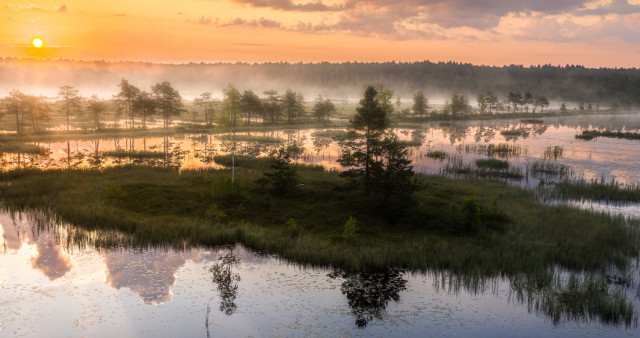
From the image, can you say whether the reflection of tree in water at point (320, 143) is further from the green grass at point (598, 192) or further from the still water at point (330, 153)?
the green grass at point (598, 192)

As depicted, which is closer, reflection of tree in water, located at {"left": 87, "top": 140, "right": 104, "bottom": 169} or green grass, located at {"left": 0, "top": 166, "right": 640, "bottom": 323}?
green grass, located at {"left": 0, "top": 166, "right": 640, "bottom": 323}

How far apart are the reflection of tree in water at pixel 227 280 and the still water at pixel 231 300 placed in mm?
48

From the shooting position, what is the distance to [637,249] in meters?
25.0

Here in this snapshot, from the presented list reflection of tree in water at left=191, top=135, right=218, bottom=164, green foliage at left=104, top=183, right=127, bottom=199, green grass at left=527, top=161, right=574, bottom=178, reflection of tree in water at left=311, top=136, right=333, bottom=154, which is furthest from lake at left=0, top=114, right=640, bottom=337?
reflection of tree in water at left=311, top=136, right=333, bottom=154

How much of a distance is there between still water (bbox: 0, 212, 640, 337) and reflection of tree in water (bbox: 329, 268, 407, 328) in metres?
0.05

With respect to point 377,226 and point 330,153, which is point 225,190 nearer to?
point 377,226

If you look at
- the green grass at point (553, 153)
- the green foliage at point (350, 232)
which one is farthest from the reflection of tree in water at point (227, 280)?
the green grass at point (553, 153)

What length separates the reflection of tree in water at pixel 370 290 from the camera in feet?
58.1

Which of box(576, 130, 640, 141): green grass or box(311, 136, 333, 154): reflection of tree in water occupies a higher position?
box(576, 130, 640, 141): green grass

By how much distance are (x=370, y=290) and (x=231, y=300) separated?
6144mm

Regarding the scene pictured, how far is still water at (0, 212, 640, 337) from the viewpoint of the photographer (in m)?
16.1

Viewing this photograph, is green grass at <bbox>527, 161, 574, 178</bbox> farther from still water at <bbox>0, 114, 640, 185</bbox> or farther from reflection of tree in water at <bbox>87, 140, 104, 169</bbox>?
reflection of tree in water at <bbox>87, 140, 104, 169</bbox>

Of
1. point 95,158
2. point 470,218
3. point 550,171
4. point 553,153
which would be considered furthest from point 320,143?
point 470,218

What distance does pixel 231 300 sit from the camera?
18438mm
